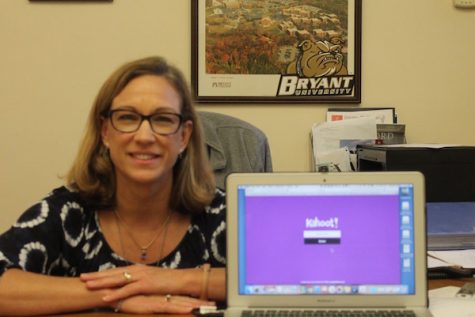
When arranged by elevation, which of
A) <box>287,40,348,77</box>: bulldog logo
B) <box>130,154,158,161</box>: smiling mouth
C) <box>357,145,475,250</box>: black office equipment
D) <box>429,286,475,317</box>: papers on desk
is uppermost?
<box>287,40,348,77</box>: bulldog logo

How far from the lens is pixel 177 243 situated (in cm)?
140

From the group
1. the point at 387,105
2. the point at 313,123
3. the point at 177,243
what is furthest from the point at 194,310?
the point at 387,105

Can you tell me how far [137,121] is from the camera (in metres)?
1.30

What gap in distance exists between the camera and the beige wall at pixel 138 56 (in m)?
2.24

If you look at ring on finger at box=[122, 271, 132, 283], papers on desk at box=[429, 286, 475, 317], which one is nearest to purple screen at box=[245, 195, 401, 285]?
papers on desk at box=[429, 286, 475, 317]

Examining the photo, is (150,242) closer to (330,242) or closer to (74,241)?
(74,241)

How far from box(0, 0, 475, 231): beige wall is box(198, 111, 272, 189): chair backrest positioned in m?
0.40

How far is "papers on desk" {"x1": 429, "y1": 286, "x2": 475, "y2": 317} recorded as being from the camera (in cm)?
108

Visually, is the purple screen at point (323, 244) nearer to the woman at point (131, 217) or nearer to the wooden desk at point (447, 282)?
the woman at point (131, 217)

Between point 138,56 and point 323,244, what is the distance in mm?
1418

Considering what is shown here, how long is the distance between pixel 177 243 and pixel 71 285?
1.04 ft

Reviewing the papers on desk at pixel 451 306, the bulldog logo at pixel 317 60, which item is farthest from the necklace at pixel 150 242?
the bulldog logo at pixel 317 60

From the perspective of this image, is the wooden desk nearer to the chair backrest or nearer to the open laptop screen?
the open laptop screen

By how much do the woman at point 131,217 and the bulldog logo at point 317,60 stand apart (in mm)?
890
